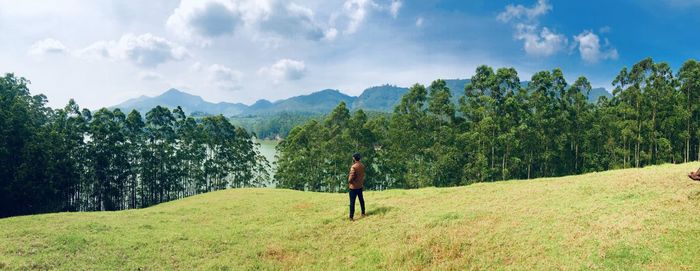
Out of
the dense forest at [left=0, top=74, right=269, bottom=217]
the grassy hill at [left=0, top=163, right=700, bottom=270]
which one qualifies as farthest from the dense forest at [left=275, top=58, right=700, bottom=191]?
the grassy hill at [left=0, top=163, right=700, bottom=270]

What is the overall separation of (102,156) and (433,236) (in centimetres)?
6180

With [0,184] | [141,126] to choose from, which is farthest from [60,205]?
[141,126]

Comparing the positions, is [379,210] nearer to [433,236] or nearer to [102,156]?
[433,236]

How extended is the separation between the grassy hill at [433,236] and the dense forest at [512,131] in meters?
34.0

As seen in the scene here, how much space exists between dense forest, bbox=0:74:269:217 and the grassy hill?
120ft

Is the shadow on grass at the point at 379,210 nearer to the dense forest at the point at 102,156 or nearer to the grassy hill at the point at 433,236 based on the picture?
the grassy hill at the point at 433,236

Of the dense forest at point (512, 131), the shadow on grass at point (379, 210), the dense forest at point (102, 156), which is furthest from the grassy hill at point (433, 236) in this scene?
the dense forest at point (102, 156)

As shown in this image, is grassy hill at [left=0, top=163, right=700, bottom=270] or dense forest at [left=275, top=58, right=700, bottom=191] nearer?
grassy hill at [left=0, top=163, right=700, bottom=270]

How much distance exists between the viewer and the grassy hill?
464 inches

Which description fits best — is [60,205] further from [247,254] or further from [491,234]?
[491,234]

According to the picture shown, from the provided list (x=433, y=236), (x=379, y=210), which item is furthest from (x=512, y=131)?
(x=433, y=236)

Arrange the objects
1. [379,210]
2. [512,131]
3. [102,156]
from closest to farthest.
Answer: [379,210]
[512,131]
[102,156]

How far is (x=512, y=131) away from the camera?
51250 mm

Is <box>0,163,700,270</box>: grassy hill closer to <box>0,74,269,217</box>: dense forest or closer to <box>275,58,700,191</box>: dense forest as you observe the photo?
<box>275,58,700,191</box>: dense forest
